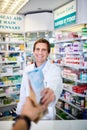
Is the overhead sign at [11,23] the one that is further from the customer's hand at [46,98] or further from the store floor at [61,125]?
the customer's hand at [46,98]

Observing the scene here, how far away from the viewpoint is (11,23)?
4.88m

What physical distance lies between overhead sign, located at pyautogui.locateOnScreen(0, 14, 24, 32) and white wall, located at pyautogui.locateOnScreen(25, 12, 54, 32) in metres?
0.16

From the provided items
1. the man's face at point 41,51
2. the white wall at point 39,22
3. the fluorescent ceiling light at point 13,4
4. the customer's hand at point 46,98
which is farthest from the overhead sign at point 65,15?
the customer's hand at point 46,98

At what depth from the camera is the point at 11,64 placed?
16.5 feet

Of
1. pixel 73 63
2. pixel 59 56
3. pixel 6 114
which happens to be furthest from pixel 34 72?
pixel 6 114

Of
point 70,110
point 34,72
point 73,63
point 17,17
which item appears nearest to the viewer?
point 34,72

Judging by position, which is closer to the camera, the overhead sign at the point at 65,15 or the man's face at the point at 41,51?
the man's face at the point at 41,51

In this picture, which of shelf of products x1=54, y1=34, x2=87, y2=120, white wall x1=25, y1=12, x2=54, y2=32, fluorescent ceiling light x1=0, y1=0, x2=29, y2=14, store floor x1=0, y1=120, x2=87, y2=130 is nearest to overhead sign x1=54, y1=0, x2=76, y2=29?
white wall x1=25, y1=12, x2=54, y2=32

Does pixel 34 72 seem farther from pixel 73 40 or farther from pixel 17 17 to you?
pixel 17 17

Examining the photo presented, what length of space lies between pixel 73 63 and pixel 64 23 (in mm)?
972

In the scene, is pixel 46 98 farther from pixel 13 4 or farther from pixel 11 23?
pixel 11 23

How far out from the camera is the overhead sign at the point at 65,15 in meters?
3.82

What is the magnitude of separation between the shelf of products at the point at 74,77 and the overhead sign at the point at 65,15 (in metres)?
0.40

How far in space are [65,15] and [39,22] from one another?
977 mm
